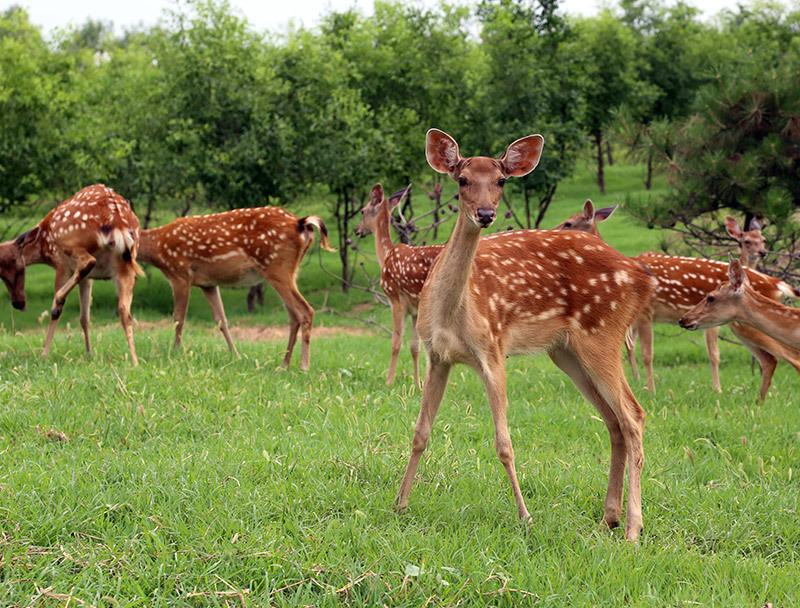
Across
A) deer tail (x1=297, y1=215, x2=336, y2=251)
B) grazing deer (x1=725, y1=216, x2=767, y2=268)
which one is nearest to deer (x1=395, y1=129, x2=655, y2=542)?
deer tail (x1=297, y1=215, x2=336, y2=251)

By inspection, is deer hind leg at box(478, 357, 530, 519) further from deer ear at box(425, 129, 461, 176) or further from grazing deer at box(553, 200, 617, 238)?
grazing deer at box(553, 200, 617, 238)

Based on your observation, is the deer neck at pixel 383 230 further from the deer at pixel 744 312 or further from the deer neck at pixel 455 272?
the deer neck at pixel 455 272

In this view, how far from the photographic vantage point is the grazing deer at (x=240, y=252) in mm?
8414

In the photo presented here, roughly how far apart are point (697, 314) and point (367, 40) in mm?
17020

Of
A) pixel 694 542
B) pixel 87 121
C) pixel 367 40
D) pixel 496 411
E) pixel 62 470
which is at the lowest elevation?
pixel 694 542

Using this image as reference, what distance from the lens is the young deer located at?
7473 mm

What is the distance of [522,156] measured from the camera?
4.13m

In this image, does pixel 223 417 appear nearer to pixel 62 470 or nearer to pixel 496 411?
pixel 62 470

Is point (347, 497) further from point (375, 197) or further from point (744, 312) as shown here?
point (375, 197)

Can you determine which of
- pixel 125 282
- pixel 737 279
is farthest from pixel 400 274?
pixel 737 279

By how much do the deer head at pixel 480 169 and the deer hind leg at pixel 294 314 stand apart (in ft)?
13.7

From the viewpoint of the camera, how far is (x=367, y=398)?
5.92 metres

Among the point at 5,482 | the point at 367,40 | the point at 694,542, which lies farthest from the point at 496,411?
the point at 367,40

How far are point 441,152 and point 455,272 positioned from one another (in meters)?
0.63
